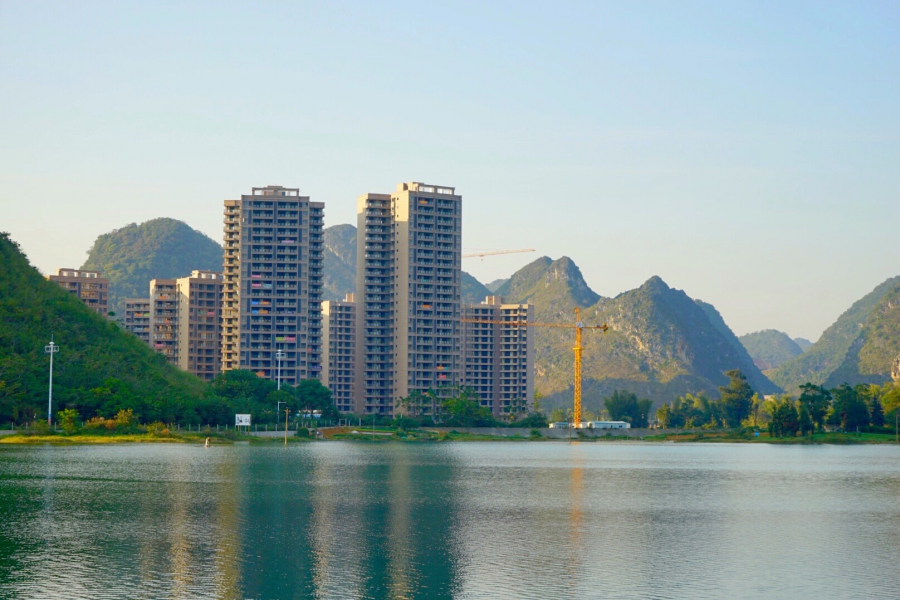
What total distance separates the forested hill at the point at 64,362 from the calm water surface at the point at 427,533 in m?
41.1

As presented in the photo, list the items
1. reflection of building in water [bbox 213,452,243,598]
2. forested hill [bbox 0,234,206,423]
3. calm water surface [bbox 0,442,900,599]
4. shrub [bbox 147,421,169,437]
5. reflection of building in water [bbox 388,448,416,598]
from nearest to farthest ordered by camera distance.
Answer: reflection of building in water [bbox 213,452,243,598] < reflection of building in water [bbox 388,448,416,598] < calm water surface [bbox 0,442,900,599] < forested hill [bbox 0,234,206,423] < shrub [bbox 147,421,169,437]

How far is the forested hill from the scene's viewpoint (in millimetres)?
154125

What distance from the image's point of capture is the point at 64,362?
169375 mm

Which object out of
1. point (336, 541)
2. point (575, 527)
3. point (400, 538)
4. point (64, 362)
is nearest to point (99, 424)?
point (64, 362)

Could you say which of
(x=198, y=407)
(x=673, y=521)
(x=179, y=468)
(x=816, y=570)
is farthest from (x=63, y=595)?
(x=198, y=407)

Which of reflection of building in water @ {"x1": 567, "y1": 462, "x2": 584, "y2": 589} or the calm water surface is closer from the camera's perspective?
the calm water surface

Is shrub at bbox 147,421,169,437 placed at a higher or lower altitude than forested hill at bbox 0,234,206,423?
lower

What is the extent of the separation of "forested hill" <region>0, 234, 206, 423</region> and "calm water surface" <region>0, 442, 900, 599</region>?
41093 millimetres

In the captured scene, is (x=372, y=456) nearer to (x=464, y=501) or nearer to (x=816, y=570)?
(x=464, y=501)

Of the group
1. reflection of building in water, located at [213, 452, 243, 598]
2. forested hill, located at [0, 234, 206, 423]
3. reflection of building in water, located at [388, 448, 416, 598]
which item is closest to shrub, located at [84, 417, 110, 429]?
forested hill, located at [0, 234, 206, 423]

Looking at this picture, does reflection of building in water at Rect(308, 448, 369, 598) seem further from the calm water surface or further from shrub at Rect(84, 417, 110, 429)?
shrub at Rect(84, 417, 110, 429)

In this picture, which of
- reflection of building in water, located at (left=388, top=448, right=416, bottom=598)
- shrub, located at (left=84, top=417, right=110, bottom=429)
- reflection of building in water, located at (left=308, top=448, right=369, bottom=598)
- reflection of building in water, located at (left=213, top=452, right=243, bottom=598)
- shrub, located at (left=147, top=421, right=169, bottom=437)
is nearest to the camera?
reflection of building in water, located at (left=213, top=452, right=243, bottom=598)

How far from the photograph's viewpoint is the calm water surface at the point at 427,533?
4534cm

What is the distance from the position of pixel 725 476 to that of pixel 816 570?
70593mm
